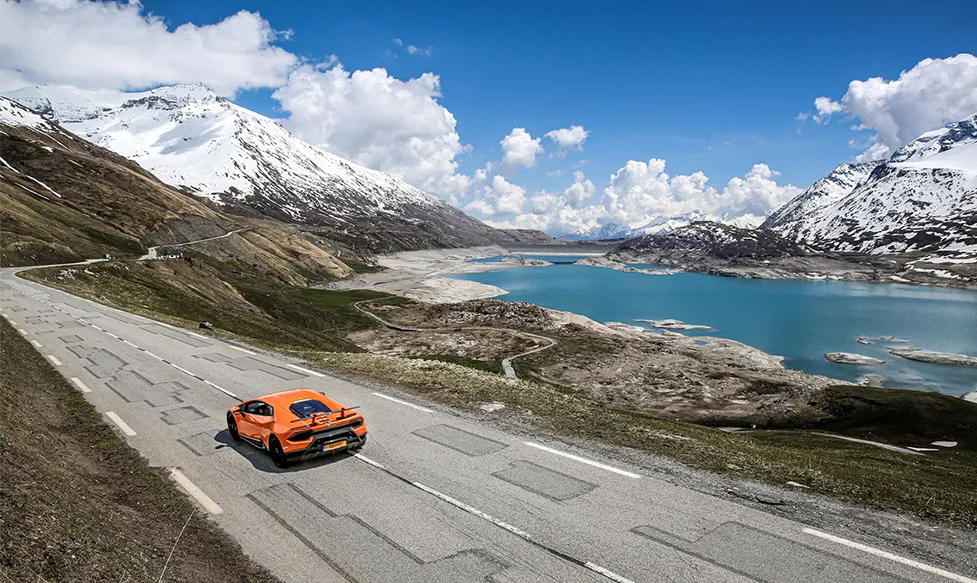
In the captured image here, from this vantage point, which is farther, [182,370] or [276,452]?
[182,370]

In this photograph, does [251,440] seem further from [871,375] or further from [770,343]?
[770,343]

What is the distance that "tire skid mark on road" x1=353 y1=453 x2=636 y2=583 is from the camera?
36.7ft

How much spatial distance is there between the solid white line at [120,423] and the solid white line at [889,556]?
23.3m

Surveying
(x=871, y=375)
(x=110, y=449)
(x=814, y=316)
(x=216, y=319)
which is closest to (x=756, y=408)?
(x=871, y=375)

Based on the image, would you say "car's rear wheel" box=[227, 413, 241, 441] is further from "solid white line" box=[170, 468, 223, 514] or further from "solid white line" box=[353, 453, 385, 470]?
"solid white line" box=[353, 453, 385, 470]

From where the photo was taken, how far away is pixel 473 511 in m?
13.9

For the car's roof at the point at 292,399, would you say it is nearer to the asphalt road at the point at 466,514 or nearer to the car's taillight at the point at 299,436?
the car's taillight at the point at 299,436

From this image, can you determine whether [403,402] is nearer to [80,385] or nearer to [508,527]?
[508,527]

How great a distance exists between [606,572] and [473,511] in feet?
13.3

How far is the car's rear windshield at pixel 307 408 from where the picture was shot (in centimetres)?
1797

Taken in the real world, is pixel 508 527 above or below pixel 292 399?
below

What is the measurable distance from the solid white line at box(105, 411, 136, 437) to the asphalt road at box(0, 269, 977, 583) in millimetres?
96

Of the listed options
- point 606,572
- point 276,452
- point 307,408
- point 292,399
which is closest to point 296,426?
point 276,452

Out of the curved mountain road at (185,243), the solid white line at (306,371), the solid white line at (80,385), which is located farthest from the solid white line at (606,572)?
the curved mountain road at (185,243)
